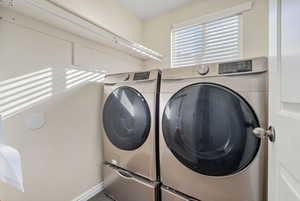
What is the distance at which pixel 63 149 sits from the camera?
1.36 metres

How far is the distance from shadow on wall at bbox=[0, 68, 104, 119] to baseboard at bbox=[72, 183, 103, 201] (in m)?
1.05

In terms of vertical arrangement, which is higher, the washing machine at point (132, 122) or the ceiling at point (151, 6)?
the ceiling at point (151, 6)

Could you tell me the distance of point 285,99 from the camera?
55cm

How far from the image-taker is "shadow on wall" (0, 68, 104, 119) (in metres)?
1.03

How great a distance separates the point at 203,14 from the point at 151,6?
0.71 meters

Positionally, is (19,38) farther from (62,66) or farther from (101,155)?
(101,155)

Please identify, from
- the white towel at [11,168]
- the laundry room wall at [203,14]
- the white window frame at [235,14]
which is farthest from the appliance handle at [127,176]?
the white window frame at [235,14]

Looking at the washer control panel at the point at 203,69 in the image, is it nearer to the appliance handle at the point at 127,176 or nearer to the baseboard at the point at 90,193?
the appliance handle at the point at 127,176

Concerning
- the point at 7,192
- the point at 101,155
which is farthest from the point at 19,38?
the point at 101,155

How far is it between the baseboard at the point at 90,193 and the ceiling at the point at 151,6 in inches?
90.9

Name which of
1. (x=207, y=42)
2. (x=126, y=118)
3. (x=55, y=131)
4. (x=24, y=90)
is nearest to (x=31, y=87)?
(x=24, y=90)

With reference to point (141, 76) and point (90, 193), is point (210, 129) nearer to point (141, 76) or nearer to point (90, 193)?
point (141, 76)

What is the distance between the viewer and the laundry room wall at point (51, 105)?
41.6 inches

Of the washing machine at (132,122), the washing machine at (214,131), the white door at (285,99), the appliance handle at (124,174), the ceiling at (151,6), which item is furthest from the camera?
the ceiling at (151,6)
